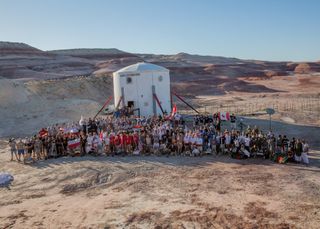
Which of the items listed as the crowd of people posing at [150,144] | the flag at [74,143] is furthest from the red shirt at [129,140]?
the flag at [74,143]

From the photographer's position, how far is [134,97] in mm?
26250

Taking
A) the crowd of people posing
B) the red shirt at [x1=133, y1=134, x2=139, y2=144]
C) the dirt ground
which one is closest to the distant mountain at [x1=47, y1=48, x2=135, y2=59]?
the crowd of people posing

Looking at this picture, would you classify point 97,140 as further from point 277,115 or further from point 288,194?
point 277,115

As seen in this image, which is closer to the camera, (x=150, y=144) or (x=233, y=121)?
(x=150, y=144)

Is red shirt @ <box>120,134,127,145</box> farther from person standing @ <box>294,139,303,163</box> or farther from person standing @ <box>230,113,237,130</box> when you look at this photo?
person standing @ <box>230,113,237,130</box>

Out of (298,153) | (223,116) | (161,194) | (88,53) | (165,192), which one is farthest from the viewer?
(88,53)

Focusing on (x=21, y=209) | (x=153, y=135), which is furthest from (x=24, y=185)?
(x=153, y=135)

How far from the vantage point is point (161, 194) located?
1252cm

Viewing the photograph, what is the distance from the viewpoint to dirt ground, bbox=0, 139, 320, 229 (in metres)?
10.5

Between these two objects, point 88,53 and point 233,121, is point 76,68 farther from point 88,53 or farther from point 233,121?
point 233,121

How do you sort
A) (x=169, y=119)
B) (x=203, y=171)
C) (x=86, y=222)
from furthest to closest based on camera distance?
(x=169, y=119) < (x=203, y=171) < (x=86, y=222)

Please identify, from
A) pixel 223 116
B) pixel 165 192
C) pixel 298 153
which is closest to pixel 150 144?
pixel 165 192

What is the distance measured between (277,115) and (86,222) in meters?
20.9

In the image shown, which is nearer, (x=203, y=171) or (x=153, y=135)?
(x=203, y=171)
